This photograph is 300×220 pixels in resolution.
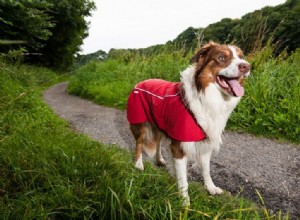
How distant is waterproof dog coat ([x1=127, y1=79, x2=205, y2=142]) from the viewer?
303 cm

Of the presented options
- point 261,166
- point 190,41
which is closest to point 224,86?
point 261,166

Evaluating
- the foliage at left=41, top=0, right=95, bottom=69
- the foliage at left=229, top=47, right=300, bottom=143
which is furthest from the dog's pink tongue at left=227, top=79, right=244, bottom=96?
the foliage at left=41, top=0, right=95, bottom=69

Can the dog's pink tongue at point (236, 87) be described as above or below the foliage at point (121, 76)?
above

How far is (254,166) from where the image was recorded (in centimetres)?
397

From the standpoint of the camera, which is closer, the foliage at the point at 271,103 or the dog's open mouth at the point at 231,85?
the dog's open mouth at the point at 231,85

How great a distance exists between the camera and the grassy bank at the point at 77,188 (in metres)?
2.12

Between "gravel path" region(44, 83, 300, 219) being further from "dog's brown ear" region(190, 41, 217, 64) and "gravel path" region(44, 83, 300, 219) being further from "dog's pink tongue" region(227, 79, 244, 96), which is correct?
"dog's brown ear" region(190, 41, 217, 64)

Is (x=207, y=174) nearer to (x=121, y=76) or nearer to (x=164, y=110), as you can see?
(x=164, y=110)

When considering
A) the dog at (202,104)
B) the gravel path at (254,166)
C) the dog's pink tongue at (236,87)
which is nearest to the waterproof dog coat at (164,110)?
the dog at (202,104)

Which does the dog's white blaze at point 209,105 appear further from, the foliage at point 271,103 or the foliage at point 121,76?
the foliage at point 121,76

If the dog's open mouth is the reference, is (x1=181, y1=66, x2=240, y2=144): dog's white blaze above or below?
below

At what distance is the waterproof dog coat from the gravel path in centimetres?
86

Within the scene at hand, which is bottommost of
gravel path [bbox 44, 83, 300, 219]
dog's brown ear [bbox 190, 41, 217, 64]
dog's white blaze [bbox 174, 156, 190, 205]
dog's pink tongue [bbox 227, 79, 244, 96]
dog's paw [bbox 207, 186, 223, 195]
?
gravel path [bbox 44, 83, 300, 219]

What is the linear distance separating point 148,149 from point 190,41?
19.2ft
